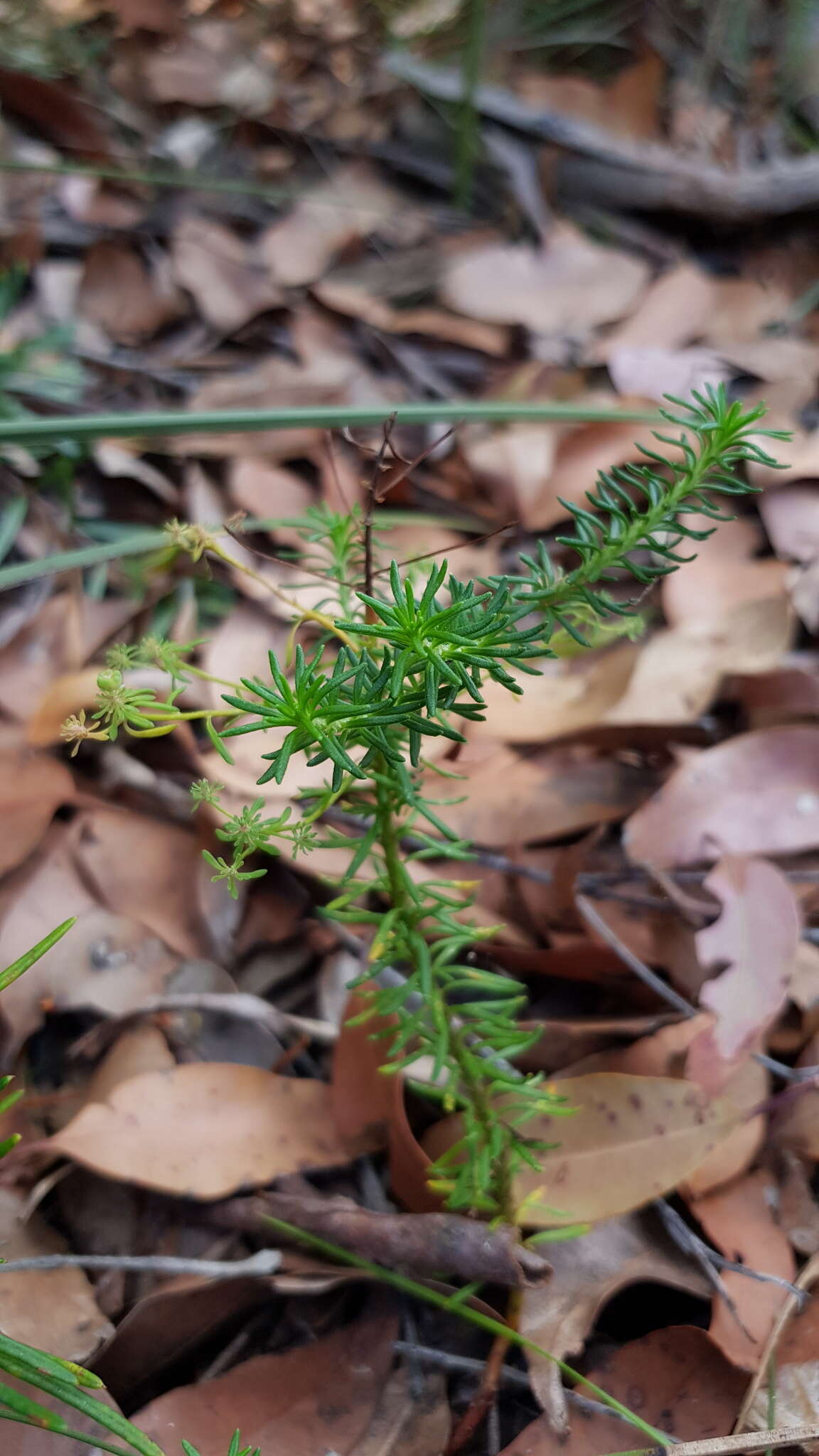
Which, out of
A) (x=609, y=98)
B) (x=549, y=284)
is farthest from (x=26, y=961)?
(x=609, y=98)

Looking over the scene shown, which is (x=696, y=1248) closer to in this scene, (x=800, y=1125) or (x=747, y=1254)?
(x=747, y=1254)

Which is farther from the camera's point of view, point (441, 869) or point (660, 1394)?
point (441, 869)

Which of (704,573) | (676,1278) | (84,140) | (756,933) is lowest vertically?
(676,1278)

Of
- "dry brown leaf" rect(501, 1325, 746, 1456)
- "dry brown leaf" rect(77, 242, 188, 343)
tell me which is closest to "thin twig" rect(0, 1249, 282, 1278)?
"dry brown leaf" rect(501, 1325, 746, 1456)

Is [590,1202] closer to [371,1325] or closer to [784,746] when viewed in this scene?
[371,1325]

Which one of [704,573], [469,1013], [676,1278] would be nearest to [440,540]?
[704,573]

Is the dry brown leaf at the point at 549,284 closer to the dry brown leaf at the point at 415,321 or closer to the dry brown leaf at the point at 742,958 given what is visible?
the dry brown leaf at the point at 415,321

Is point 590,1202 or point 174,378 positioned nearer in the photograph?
point 590,1202
